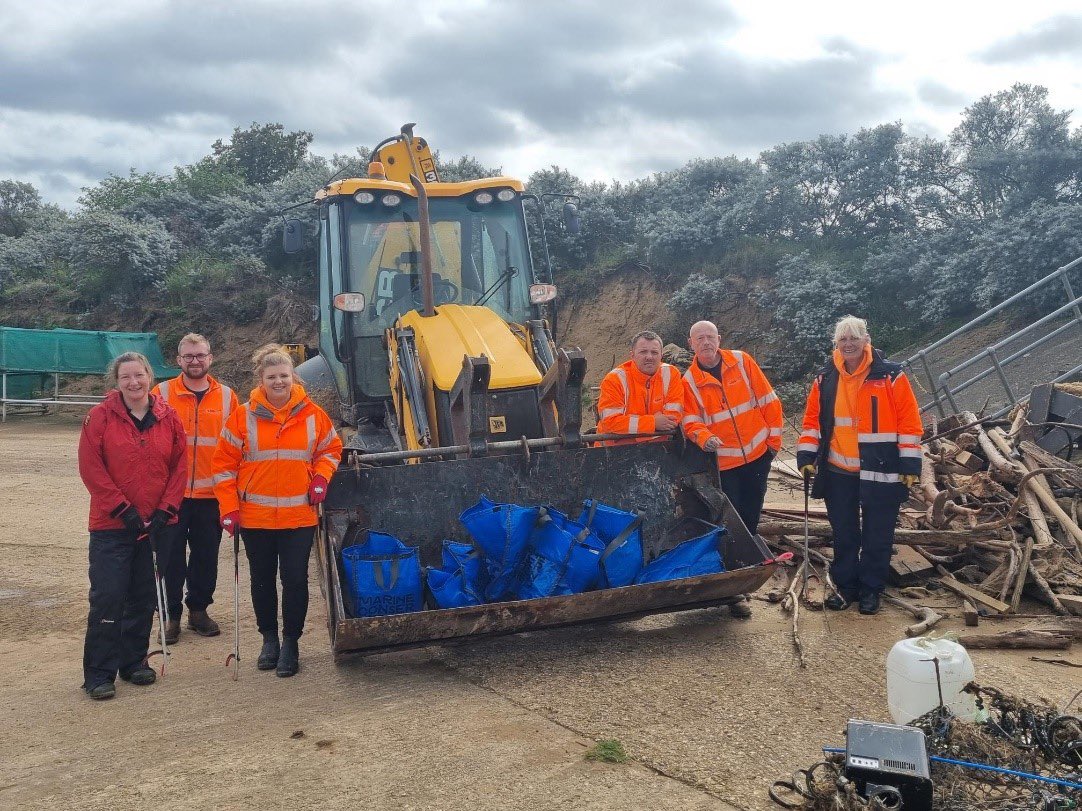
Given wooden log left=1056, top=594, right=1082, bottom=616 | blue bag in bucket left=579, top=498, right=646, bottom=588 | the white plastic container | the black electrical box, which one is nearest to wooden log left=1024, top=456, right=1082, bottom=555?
wooden log left=1056, top=594, right=1082, bottom=616

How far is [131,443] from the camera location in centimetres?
468

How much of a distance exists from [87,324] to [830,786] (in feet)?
74.6

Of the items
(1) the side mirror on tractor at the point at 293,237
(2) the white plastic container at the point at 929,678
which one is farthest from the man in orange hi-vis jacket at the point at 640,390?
(1) the side mirror on tractor at the point at 293,237

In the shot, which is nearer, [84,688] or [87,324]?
[84,688]

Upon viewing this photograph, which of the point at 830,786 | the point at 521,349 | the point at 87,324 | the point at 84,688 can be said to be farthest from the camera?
the point at 87,324

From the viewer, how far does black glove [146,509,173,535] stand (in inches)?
187

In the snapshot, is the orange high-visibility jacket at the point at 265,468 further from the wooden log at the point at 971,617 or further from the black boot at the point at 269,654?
the wooden log at the point at 971,617

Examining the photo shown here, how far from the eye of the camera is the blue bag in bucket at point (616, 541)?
5.00 m

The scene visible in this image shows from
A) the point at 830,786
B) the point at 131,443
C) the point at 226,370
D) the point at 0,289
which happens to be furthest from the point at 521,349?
the point at 0,289

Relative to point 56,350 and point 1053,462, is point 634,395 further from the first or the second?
point 56,350

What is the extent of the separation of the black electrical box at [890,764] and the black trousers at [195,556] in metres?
3.94

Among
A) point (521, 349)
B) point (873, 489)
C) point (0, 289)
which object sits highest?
point (0, 289)

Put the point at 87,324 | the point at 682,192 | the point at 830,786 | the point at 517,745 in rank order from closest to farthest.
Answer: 1. the point at 830,786
2. the point at 517,745
3. the point at 682,192
4. the point at 87,324

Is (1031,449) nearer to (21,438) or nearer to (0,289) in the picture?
(21,438)
